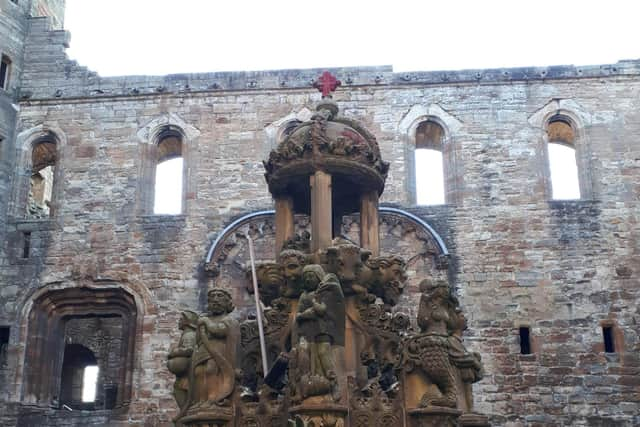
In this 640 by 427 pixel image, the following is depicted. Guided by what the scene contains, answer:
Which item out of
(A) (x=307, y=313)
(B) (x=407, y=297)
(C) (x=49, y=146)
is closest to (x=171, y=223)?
(C) (x=49, y=146)

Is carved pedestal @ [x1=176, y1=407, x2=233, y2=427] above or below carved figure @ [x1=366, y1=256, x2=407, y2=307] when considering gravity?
below

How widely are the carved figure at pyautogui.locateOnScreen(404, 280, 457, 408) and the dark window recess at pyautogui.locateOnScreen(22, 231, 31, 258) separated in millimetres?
10339

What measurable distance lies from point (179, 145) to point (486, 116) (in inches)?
221

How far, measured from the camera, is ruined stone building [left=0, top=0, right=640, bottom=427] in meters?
14.6

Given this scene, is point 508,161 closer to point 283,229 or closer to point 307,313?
point 283,229

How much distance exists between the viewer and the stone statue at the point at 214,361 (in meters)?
7.12

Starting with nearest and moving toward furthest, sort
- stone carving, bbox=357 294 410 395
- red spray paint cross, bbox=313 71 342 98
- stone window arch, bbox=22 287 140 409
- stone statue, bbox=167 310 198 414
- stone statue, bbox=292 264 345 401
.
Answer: stone statue, bbox=292 264 345 401 < stone statue, bbox=167 310 198 414 < stone carving, bbox=357 294 410 395 < red spray paint cross, bbox=313 71 342 98 < stone window arch, bbox=22 287 140 409

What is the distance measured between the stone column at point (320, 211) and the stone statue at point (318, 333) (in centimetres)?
59

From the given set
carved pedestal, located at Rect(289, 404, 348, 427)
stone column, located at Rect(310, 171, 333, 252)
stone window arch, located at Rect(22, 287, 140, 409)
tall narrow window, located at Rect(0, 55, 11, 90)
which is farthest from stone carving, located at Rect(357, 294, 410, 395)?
tall narrow window, located at Rect(0, 55, 11, 90)

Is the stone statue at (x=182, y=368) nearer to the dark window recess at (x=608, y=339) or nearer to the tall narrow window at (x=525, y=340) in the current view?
the tall narrow window at (x=525, y=340)

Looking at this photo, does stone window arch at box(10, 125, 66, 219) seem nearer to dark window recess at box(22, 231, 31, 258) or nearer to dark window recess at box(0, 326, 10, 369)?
dark window recess at box(22, 231, 31, 258)

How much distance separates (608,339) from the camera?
48.0ft

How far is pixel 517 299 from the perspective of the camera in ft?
48.7

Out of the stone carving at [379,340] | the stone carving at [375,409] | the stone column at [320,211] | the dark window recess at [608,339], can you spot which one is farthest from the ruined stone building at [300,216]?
the stone carving at [375,409]
